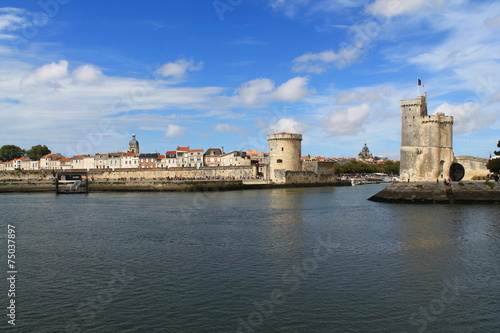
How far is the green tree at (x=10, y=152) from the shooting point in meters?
86.7

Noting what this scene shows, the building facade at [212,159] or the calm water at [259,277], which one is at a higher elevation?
the building facade at [212,159]

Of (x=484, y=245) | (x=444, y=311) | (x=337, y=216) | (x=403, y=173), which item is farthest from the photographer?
(x=403, y=173)

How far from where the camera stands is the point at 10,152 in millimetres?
87438

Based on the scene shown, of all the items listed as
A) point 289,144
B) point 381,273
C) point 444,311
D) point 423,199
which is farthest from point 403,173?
point 444,311

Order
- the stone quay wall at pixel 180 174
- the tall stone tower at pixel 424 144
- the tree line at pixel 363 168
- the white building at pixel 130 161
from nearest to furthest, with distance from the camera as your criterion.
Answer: the tall stone tower at pixel 424 144 → the stone quay wall at pixel 180 174 → the white building at pixel 130 161 → the tree line at pixel 363 168

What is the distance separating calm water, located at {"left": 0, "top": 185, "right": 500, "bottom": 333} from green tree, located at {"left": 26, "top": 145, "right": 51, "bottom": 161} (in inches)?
2945

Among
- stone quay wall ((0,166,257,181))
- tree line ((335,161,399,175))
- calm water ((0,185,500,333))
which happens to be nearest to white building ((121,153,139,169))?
stone quay wall ((0,166,257,181))

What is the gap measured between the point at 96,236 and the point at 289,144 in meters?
33.3

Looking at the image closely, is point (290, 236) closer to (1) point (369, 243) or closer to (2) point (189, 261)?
(1) point (369, 243)

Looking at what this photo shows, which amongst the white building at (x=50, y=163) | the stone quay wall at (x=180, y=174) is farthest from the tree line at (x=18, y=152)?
the stone quay wall at (x=180, y=174)

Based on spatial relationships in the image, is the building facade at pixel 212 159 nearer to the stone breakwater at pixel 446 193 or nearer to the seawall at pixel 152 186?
the seawall at pixel 152 186

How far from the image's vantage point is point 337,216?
20.4 metres

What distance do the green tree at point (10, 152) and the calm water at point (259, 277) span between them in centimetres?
7895

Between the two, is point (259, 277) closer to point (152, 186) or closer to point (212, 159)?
point (152, 186)
